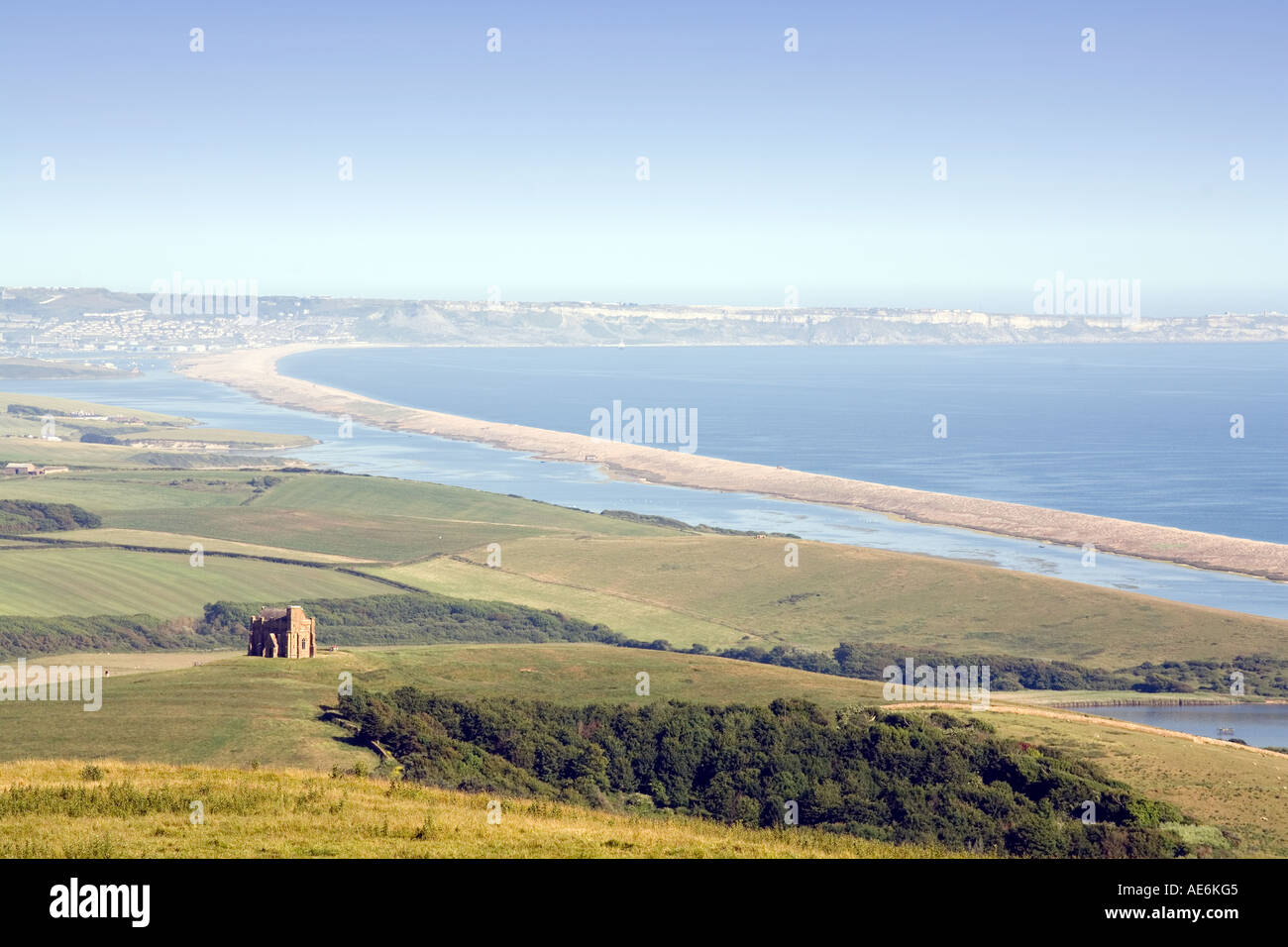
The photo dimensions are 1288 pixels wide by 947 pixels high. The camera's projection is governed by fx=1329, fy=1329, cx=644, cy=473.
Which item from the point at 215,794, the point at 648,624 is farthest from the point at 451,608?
the point at 215,794


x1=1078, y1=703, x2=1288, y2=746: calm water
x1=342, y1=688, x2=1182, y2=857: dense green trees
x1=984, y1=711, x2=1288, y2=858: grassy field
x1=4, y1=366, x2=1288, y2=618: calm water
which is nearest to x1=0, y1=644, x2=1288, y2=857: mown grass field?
x1=984, y1=711, x2=1288, y2=858: grassy field

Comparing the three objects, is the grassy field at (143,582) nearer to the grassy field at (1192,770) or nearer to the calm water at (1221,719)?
the calm water at (1221,719)

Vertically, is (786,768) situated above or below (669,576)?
above

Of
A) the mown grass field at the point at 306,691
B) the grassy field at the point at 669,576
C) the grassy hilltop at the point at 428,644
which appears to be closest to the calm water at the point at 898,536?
the grassy hilltop at the point at 428,644

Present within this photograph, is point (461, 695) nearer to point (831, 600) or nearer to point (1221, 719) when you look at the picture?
point (1221, 719)

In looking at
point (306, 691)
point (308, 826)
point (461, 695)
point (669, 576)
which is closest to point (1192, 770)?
point (461, 695)
